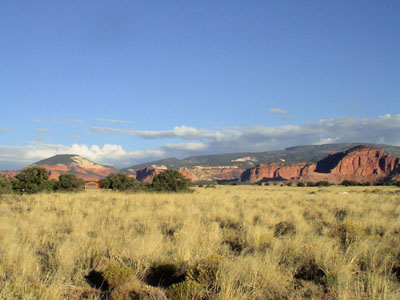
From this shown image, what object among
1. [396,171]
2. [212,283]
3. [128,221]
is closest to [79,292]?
[212,283]

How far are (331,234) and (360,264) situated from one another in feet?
7.64

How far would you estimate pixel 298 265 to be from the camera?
6.00 metres

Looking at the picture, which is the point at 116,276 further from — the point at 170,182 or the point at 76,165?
the point at 76,165

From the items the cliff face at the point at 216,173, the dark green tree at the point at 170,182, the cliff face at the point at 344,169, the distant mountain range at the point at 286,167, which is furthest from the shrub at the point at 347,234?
the cliff face at the point at 216,173

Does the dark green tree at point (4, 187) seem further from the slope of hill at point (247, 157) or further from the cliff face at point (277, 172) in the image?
the slope of hill at point (247, 157)

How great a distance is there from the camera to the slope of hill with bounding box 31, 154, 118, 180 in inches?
5482

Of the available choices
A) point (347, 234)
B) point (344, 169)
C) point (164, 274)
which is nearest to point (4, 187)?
Result: point (164, 274)

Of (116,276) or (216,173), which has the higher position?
(116,276)

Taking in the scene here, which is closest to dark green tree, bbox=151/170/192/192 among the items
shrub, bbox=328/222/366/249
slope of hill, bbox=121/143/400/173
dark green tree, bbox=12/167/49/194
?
dark green tree, bbox=12/167/49/194

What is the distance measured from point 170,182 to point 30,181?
11938mm

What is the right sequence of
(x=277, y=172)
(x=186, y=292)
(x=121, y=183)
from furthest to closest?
1. (x=277, y=172)
2. (x=121, y=183)
3. (x=186, y=292)

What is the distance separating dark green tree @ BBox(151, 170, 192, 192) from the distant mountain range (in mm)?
68525

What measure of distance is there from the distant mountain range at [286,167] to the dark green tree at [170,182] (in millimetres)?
68525

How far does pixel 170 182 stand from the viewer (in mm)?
31516
